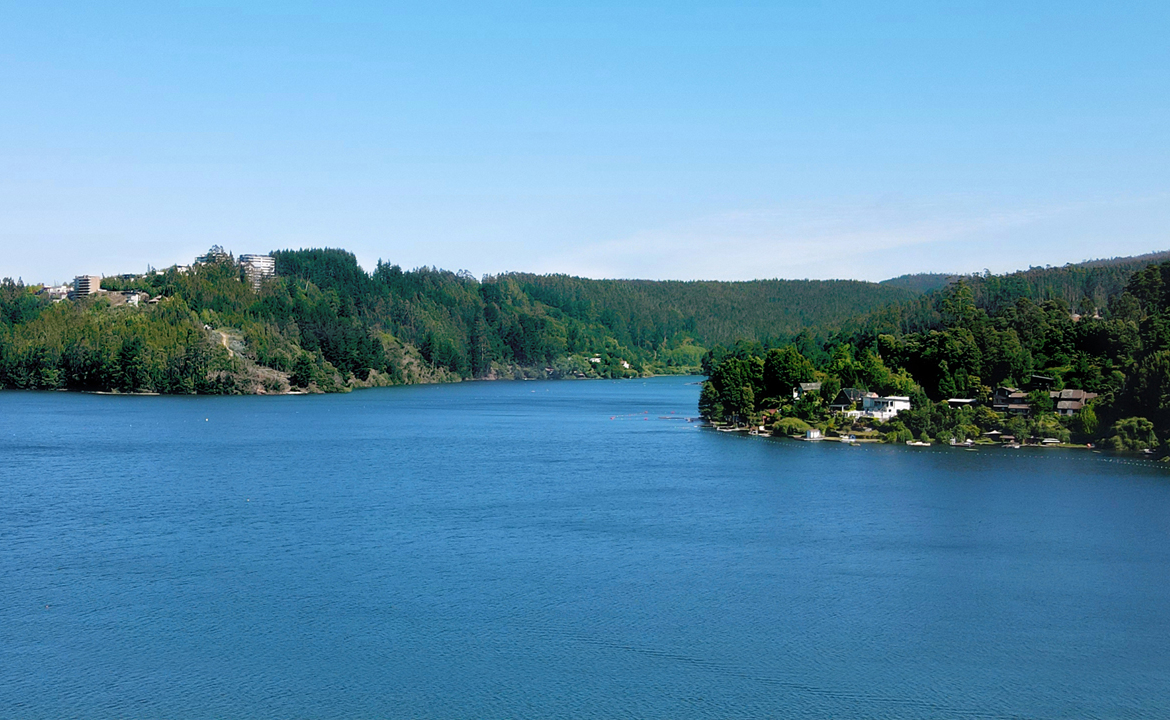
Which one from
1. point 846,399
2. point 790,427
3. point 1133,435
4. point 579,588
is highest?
point 846,399

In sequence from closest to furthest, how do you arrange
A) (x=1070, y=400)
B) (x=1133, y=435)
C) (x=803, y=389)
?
(x=1133, y=435)
(x=1070, y=400)
(x=803, y=389)

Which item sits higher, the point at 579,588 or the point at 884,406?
the point at 884,406

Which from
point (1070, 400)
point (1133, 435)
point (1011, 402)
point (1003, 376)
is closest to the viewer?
point (1133, 435)

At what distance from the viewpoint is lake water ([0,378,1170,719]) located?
734 inches

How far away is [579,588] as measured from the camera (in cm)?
2478

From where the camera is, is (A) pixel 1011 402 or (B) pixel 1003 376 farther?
(B) pixel 1003 376

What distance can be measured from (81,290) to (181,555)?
364ft

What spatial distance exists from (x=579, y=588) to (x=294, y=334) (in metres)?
98.4

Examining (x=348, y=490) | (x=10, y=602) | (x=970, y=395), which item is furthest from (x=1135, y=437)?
(x=10, y=602)

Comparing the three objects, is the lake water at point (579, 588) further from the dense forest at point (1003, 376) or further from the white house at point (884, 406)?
the white house at point (884, 406)

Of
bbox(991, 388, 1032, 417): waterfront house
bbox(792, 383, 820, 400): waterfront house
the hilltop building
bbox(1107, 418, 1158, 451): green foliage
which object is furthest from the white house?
the hilltop building

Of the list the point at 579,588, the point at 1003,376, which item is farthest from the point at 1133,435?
the point at 579,588

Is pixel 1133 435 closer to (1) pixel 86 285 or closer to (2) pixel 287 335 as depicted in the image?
(2) pixel 287 335

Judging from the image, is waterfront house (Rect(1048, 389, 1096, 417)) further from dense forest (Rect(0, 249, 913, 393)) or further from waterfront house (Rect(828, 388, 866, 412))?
dense forest (Rect(0, 249, 913, 393))
